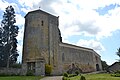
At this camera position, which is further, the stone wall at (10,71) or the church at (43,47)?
the church at (43,47)

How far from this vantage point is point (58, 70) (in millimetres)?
42688

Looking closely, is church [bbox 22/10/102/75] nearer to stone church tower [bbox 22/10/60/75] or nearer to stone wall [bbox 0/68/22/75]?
stone church tower [bbox 22/10/60/75]

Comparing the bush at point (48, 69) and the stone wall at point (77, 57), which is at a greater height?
the stone wall at point (77, 57)

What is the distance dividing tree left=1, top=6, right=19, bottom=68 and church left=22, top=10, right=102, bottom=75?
224cm

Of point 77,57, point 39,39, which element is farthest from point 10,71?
point 77,57

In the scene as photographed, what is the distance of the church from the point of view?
39.5 metres

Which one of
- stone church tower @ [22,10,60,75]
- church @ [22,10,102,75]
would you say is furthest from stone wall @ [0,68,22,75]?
stone church tower @ [22,10,60,75]

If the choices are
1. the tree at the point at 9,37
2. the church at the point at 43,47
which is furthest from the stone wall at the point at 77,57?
the tree at the point at 9,37

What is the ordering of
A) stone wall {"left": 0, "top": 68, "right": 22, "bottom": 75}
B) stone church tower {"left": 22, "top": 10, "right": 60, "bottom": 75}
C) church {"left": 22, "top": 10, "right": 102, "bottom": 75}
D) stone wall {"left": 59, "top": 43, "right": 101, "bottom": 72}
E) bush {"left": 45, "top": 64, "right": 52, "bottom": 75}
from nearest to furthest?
stone wall {"left": 0, "top": 68, "right": 22, "bottom": 75}, bush {"left": 45, "top": 64, "right": 52, "bottom": 75}, church {"left": 22, "top": 10, "right": 102, "bottom": 75}, stone church tower {"left": 22, "top": 10, "right": 60, "bottom": 75}, stone wall {"left": 59, "top": 43, "right": 101, "bottom": 72}

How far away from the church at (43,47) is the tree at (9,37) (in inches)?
88.1

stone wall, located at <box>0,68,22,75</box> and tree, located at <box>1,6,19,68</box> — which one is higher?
tree, located at <box>1,6,19,68</box>

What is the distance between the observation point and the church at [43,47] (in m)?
39.5

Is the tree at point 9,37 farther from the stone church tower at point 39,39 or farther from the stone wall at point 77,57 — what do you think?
the stone wall at point 77,57

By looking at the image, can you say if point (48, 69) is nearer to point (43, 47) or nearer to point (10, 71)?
point (43, 47)
